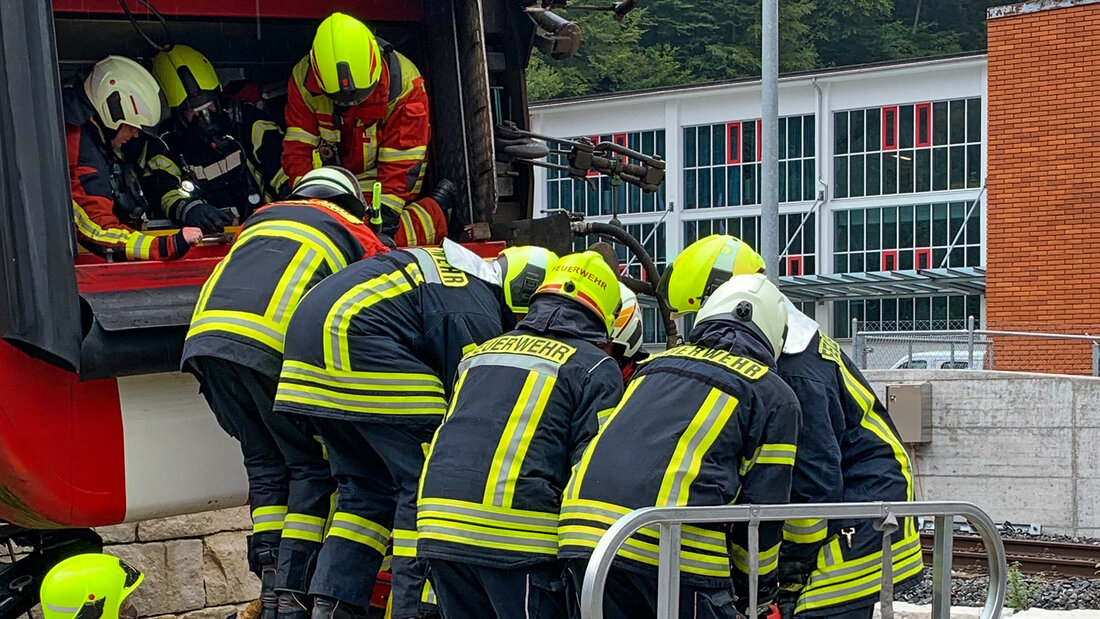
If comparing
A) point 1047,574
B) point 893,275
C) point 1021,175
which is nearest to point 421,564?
point 1047,574

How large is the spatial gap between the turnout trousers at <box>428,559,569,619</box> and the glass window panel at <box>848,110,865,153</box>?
33.7 m

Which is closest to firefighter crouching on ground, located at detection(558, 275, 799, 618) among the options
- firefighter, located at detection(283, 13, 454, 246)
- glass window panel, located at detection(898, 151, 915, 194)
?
firefighter, located at detection(283, 13, 454, 246)

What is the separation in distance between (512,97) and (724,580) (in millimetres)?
3701

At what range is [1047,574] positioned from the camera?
9773 millimetres

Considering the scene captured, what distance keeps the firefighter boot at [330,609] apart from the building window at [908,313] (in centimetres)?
3365

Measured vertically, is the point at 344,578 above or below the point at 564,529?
below

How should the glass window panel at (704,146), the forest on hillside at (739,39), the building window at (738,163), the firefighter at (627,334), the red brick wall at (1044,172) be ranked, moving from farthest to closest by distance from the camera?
the forest on hillside at (739,39) → the glass window panel at (704,146) → the building window at (738,163) → the red brick wall at (1044,172) → the firefighter at (627,334)

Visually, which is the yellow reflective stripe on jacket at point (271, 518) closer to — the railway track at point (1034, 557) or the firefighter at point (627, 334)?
the firefighter at point (627, 334)

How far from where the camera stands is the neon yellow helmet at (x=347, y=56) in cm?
609

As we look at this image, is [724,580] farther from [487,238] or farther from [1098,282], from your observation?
[1098,282]

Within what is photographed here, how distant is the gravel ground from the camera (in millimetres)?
8391

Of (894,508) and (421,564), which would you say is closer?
(894,508)

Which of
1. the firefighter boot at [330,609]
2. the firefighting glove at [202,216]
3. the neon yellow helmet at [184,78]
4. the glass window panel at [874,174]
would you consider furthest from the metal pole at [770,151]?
the glass window panel at [874,174]

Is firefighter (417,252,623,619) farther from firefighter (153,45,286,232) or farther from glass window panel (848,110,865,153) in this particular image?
glass window panel (848,110,865,153)
